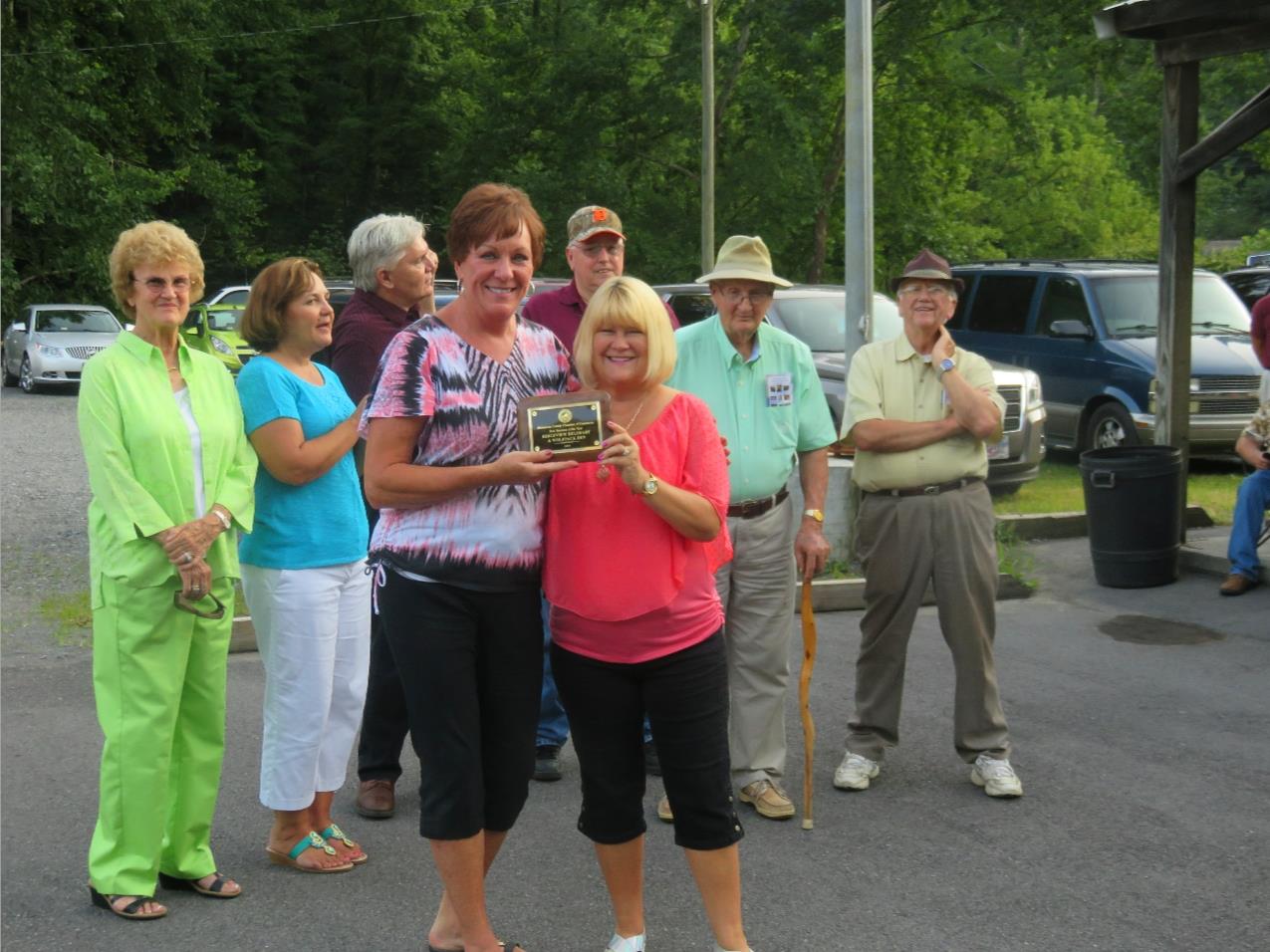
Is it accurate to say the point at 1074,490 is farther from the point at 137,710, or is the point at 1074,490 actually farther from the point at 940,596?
the point at 137,710

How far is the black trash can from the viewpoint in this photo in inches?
390

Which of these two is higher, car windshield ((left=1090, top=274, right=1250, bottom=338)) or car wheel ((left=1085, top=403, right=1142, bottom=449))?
car windshield ((left=1090, top=274, right=1250, bottom=338))

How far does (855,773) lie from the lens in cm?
588

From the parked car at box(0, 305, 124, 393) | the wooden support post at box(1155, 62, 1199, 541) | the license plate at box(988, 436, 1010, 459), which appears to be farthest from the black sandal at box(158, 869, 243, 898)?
the parked car at box(0, 305, 124, 393)

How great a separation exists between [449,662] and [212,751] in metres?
1.22

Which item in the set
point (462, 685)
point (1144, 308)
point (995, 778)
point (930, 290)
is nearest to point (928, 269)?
point (930, 290)

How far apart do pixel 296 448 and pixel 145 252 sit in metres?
0.74

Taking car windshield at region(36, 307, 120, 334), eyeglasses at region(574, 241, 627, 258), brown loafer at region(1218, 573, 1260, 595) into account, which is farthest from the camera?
car windshield at region(36, 307, 120, 334)

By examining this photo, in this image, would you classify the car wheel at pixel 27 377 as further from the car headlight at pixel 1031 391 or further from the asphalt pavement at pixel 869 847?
the asphalt pavement at pixel 869 847

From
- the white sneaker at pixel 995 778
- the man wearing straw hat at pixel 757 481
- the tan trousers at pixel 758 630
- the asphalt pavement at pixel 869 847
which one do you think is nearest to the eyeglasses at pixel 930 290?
the man wearing straw hat at pixel 757 481

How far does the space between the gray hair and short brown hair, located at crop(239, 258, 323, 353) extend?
1.62 ft

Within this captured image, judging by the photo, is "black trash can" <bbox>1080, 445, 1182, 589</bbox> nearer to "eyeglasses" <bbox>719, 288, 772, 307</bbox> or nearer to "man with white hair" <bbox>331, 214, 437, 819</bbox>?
"eyeglasses" <bbox>719, 288, 772, 307</bbox>

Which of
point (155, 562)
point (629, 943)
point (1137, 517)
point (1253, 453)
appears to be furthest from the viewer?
point (1137, 517)

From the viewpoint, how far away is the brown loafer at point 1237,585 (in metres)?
9.53
